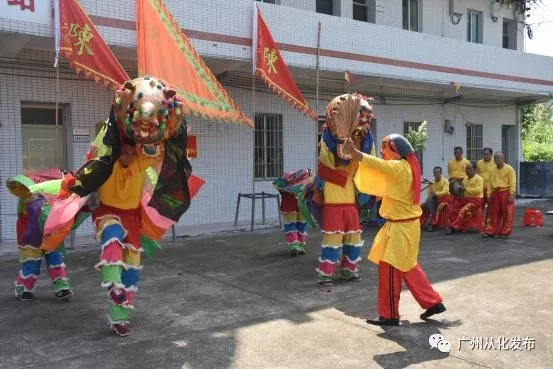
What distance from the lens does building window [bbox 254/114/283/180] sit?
11984mm

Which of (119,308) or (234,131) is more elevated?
(234,131)

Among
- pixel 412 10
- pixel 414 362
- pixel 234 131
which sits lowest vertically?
pixel 414 362

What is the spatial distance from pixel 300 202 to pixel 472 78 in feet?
Result: 30.8

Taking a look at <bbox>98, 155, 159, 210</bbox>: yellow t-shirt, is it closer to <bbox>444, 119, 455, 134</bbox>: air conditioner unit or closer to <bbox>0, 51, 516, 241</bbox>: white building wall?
<bbox>0, 51, 516, 241</bbox>: white building wall

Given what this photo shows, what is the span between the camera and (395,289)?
4.72 metres

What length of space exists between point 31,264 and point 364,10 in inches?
426

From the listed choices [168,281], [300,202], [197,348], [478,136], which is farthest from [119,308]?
[478,136]

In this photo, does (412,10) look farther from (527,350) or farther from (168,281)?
(527,350)

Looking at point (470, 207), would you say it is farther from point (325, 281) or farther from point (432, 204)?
point (325, 281)

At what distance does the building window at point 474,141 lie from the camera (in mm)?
16641

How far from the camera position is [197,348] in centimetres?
430

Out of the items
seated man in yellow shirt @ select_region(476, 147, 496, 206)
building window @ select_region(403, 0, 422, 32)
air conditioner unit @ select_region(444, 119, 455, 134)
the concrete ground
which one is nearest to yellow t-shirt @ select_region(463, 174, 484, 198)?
seated man in yellow shirt @ select_region(476, 147, 496, 206)

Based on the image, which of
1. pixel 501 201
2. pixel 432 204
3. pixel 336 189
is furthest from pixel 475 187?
pixel 336 189

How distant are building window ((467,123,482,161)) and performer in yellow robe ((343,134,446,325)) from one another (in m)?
12.6
